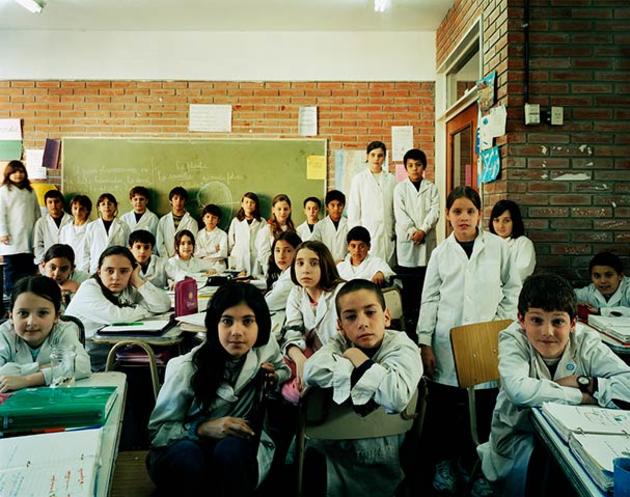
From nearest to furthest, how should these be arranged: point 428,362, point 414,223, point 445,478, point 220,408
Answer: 1. point 220,408
2. point 445,478
3. point 428,362
4. point 414,223

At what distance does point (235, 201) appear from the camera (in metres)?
5.95

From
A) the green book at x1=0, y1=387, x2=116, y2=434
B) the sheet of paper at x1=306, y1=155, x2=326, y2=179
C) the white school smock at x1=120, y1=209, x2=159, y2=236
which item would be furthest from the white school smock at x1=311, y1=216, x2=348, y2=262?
the green book at x1=0, y1=387, x2=116, y2=434

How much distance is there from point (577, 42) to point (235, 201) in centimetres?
380

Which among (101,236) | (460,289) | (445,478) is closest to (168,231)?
(101,236)

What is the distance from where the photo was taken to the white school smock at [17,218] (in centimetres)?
541

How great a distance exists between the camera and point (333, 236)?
5.21 metres

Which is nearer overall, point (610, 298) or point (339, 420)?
point (339, 420)

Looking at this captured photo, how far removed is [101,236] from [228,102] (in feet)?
6.76

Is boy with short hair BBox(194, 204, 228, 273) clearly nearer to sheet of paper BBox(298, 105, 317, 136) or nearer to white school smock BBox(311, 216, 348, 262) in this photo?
white school smock BBox(311, 216, 348, 262)

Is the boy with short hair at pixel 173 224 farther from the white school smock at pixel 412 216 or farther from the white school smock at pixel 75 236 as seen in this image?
the white school smock at pixel 412 216

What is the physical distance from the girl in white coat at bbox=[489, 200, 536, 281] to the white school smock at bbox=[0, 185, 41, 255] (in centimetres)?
477

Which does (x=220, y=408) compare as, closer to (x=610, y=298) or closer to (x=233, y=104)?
(x=610, y=298)

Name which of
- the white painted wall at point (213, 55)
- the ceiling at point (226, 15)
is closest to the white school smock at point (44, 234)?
the white painted wall at point (213, 55)

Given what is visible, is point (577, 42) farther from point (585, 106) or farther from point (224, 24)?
point (224, 24)
